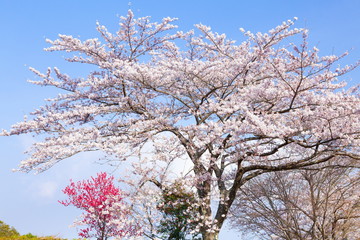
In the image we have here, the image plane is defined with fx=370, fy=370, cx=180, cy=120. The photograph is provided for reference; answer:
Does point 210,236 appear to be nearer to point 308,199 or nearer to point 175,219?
point 175,219

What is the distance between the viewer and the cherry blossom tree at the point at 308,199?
1139cm

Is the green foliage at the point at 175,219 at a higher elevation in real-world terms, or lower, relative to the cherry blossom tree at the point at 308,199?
lower

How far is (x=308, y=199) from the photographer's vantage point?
12.1 m

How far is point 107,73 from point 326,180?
7897 mm

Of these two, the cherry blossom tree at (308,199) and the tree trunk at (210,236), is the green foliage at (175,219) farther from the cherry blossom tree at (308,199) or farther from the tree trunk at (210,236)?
the cherry blossom tree at (308,199)

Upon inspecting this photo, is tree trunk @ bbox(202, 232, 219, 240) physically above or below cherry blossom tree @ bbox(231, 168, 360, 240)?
below

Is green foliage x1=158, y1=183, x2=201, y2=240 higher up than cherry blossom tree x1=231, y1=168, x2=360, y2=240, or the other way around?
cherry blossom tree x1=231, y1=168, x2=360, y2=240

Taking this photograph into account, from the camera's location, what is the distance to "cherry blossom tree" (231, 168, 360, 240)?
37.4 feet

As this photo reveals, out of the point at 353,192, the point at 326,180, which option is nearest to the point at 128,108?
the point at 326,180

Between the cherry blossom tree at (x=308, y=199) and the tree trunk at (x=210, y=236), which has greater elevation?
the cherry blossom tree at (x=308, y=199)

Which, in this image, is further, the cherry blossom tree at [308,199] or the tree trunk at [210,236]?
the cherry blossom tree at [308,199]

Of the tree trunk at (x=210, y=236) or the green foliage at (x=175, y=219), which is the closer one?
the tree trunk at (x=210, y=236)

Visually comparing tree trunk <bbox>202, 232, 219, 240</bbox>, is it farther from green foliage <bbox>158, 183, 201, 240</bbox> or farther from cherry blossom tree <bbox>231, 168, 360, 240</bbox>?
cherry blossom tree <bbox>231, 168, 360, 240</bbox>

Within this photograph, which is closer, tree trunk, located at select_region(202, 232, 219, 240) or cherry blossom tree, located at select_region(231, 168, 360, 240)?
tree trunk, located at select_region(202, 232, 219, 240)
